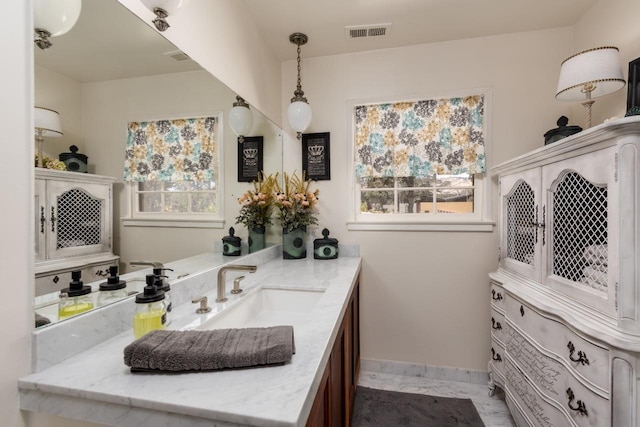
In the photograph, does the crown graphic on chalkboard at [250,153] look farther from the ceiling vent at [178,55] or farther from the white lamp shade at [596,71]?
the white lamp shade at [596,71]

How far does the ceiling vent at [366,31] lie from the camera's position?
2109mm

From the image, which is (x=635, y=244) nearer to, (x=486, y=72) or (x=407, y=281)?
(x=407, y=281)

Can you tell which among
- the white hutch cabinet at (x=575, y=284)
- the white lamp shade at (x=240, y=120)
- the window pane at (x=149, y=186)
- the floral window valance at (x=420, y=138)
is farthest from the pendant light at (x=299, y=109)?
the white hutch cabinet at (x=575, y=284)

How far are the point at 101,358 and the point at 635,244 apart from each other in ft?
5.85

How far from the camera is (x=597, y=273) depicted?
1.22 meters

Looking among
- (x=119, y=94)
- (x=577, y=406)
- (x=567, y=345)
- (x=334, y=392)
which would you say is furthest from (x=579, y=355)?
(x=119, y=94)

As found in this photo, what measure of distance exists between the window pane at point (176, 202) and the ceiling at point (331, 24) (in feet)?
1.64

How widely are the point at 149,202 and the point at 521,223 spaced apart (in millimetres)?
2039

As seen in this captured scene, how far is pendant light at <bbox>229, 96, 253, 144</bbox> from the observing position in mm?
1754

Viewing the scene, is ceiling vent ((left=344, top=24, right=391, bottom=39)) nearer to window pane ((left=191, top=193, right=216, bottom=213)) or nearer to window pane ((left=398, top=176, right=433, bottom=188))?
window pane ((left=398, top=176, right=433, bottom=188))

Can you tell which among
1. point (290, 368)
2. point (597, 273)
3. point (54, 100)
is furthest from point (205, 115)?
point (597, 273)

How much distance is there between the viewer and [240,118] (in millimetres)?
1837

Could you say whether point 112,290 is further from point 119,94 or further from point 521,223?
point 521,223

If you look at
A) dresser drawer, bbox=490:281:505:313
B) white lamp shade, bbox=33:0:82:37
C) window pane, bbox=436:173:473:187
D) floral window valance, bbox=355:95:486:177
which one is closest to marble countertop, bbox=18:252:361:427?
white lamp shade, bbox=33:0:82:37
